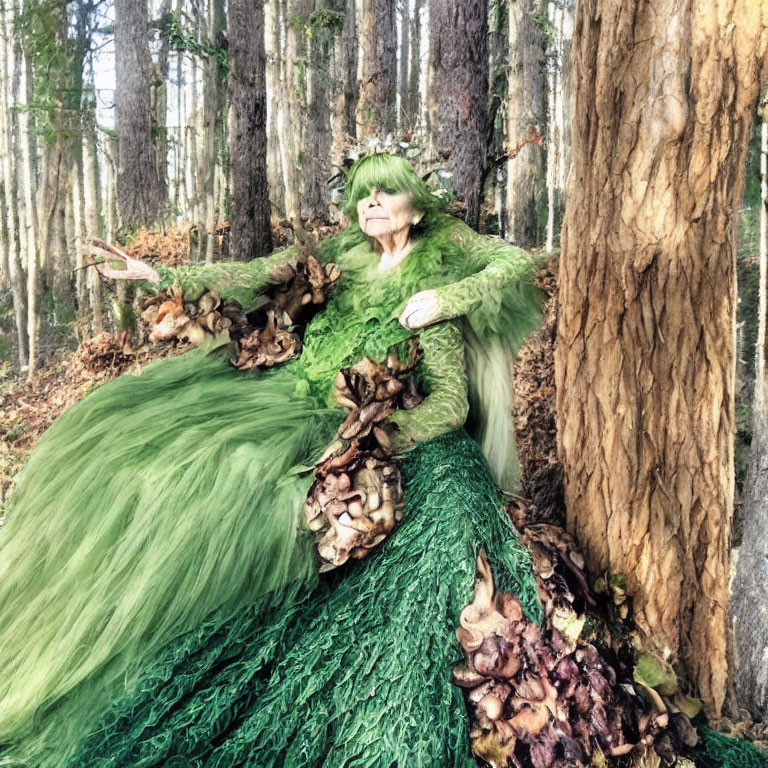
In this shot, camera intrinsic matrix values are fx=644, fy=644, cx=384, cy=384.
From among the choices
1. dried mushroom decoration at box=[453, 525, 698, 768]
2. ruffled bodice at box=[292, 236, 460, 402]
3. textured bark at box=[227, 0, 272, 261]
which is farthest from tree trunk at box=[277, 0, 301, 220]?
dried mushroom decoration at box=[453, 525, 698, 768]

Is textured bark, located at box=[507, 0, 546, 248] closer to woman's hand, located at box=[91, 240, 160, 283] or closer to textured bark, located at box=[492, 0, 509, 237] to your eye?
textured bark, located at box=[492, 0, 509, 237]

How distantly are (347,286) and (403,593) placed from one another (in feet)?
2.93

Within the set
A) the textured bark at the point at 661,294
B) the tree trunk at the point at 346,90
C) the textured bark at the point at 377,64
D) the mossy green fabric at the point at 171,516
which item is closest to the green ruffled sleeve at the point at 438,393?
the mossy green fabric at the point at 171,516

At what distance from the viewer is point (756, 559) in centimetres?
237

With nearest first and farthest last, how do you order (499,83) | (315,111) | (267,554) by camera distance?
(267,554)
(315,111)
(499,83)

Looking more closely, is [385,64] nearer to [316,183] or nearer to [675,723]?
[316,183]

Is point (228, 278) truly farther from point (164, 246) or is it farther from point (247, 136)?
point (247, 136)

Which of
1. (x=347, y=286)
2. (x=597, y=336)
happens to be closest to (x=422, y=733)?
(x=597, y=336)

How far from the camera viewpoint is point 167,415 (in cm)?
156

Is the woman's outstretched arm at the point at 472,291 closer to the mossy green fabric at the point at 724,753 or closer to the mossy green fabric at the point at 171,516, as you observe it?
the mossy green fabric at the point at 171,516

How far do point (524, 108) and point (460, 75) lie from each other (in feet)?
14.4

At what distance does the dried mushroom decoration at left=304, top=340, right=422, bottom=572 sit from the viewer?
128cm

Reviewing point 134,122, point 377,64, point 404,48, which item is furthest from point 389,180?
point 404,48

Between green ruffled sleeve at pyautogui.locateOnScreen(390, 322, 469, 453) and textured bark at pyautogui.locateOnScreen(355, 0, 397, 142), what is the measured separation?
2.73 metres
